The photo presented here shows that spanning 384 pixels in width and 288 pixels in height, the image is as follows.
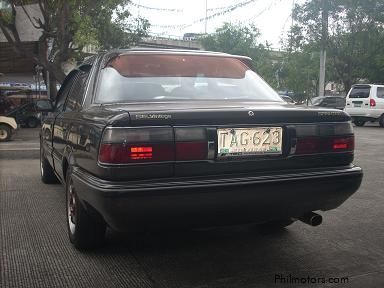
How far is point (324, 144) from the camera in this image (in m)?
3.41

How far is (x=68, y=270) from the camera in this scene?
11.5 ft

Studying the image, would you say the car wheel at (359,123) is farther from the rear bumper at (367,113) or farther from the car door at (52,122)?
the car door at (52,122)

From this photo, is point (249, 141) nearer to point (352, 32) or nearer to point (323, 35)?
A: point (323, 35)

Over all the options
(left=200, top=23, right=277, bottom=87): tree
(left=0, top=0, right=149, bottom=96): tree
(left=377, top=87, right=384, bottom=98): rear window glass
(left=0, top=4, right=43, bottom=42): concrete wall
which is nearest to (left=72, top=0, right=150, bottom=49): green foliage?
(left=0, top=0, right=149, bottom=96): tree

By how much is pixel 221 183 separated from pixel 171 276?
807 millimetres

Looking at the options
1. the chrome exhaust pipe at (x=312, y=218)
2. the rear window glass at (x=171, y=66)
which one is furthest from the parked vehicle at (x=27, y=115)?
the chrome exhaust pipe at (x=312, y=218)

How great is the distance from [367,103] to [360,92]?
0.71m

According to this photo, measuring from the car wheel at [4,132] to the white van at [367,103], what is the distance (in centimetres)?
1238

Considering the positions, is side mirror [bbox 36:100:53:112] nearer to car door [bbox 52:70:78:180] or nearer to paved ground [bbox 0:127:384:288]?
car door [bbox 52:70:78:180]

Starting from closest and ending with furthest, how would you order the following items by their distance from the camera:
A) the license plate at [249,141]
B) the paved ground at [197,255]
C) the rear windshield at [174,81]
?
1. the license plate at [249,141]
2. the paved ground at [197,255]
3. the rear windshield at [174,81]

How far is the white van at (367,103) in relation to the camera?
18.8m

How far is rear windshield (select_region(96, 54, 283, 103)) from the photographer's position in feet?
12.7

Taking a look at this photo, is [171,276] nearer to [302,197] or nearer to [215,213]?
[215,213]

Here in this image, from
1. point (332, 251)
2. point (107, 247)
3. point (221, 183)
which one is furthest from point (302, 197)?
point (107, 247)
